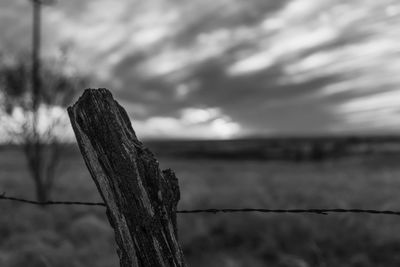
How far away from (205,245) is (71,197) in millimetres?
6901

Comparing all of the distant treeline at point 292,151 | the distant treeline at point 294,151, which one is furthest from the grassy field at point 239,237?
the distant treeline at point 294,151

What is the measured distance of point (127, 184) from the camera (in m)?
1.41

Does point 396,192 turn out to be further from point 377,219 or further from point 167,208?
point 167,208

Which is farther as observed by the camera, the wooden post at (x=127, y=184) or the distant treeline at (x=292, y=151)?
the distant treeline at (x=292, y=151)

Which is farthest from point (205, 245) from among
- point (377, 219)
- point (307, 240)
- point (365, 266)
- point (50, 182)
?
point (50, 182)

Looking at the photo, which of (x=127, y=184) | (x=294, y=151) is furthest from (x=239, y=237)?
(x=294, y=151)

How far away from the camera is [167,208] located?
1462 mm

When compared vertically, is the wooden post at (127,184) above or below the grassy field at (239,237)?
above

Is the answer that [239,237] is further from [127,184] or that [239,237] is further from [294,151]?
[294,151]

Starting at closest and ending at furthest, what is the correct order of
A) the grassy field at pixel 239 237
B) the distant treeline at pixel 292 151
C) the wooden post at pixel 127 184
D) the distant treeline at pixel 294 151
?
the wooden post at pixel 127 184 < the grassy field at pixel 239 237 < the distant treeline at pixel 292 151 < the distant treeline at pixel 294 151

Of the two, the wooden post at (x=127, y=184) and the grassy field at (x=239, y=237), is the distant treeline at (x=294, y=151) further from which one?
the wooden post at (x=127, y=184)

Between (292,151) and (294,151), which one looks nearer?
(294,151)

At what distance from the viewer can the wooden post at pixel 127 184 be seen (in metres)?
1.41

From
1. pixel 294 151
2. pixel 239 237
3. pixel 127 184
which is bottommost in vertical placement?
pixel 239 237
